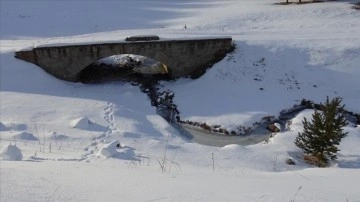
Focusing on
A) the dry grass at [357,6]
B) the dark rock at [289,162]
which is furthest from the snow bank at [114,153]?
the dry grass at [357,6]

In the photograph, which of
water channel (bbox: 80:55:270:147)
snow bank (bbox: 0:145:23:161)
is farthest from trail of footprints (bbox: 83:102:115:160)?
snow bank (bbox: 0:145:23:161)

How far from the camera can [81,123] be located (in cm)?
1898

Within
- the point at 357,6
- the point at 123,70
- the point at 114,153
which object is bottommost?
the point at 114,153

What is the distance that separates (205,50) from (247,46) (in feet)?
8.87

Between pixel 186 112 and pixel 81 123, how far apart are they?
5740 mm

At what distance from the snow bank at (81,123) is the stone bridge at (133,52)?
652cm

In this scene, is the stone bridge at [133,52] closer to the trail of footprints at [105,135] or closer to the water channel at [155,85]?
the water channel at [155,85]

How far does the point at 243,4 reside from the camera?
135 feet

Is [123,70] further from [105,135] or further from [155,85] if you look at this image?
[105,135]

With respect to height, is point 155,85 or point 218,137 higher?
point 155,85

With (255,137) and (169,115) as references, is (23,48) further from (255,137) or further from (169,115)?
(255,137)

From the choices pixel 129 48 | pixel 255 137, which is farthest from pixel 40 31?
pixel 255 137

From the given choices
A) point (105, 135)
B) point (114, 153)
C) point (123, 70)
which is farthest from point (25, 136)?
point (123, 70)

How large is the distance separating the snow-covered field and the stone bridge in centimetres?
68
